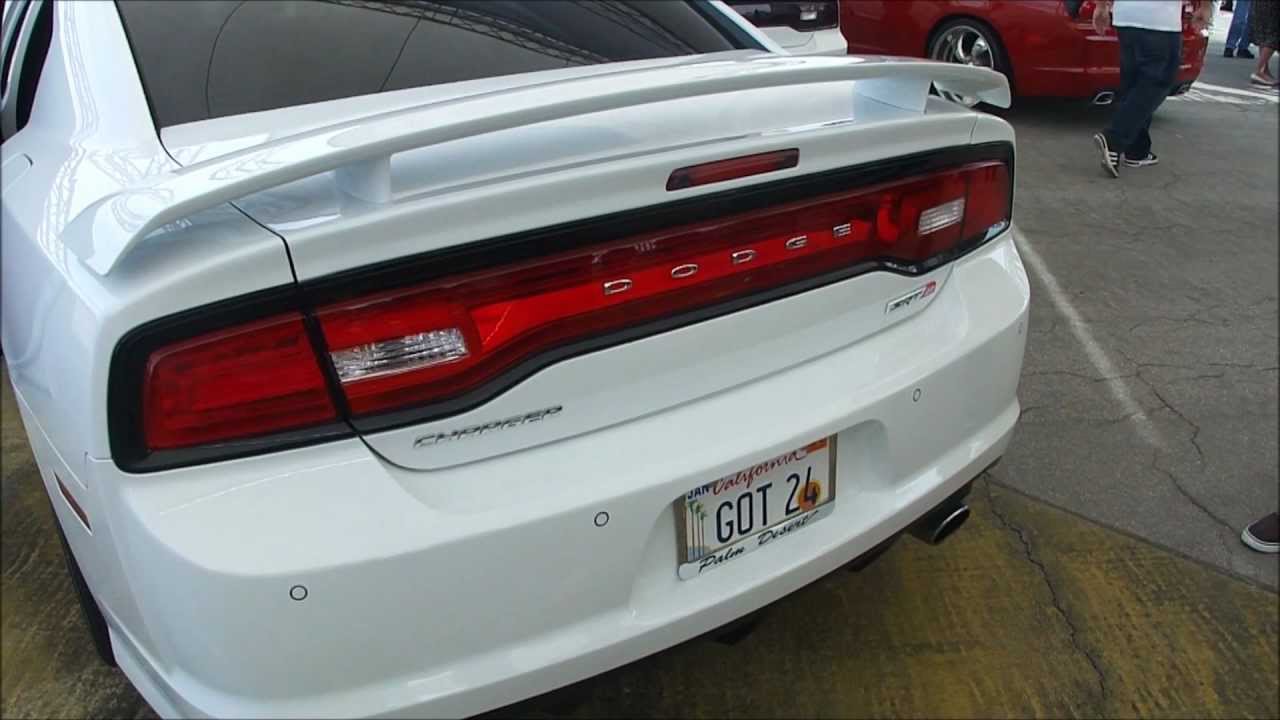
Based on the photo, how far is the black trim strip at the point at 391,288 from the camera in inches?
50.2

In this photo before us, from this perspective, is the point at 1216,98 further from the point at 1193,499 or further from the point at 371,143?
the point at 371,143

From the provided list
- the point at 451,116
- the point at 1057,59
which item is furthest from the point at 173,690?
the point at 1057,59

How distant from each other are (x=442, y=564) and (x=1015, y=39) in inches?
272

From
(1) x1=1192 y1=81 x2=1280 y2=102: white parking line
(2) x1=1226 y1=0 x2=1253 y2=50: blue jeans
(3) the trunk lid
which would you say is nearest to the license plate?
(3) the trunk lid

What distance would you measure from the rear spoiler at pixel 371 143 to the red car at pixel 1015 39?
5836 mm

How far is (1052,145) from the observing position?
6.72 m

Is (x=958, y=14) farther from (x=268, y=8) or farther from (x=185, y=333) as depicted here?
(x=185, y=333)

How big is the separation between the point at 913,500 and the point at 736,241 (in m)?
0.65

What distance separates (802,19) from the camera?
367cm

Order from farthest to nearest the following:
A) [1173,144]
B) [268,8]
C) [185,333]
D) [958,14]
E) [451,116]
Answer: [958,14] < [1173,144] < [268,8] < [451,116] < [185,333]

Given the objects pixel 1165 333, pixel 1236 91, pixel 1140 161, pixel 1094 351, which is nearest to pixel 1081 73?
pixel 1140 161

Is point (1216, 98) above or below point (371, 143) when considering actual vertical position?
below

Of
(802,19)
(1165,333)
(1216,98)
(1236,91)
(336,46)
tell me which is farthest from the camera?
(1216,98)

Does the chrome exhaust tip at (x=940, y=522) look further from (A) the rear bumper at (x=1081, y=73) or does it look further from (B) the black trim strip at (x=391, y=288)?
(A) the rear bumper at (x=1081, y=73)
